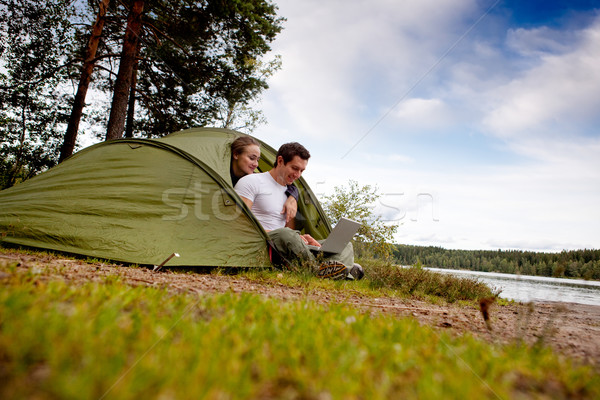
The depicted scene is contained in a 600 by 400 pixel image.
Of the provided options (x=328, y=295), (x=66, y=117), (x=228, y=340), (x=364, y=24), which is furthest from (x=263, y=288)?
(x=66, y=117)

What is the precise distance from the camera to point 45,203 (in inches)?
172

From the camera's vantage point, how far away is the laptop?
451 centimetres

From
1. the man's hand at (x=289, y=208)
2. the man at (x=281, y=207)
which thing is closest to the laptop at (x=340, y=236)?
the man at (x=281, y=207)

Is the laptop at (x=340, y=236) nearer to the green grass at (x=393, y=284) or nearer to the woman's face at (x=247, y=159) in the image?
the green grass at (x=393, y=284)

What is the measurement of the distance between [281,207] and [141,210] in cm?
202

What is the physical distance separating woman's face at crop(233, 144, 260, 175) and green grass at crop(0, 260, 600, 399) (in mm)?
3716

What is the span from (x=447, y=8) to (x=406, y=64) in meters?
1.24

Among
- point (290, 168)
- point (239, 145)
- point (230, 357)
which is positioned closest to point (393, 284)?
point (290, 168)

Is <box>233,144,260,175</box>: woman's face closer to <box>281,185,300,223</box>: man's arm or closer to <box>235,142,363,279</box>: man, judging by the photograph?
<box>235,142,363,279</box>: man

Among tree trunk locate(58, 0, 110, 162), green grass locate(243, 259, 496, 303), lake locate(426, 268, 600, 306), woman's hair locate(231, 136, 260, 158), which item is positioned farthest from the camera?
tree trunk locate(58, 0, 110, 162)

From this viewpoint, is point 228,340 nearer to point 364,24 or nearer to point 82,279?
point 82,279

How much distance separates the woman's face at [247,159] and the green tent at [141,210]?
0.51m

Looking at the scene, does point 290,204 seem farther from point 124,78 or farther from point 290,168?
point 124,78

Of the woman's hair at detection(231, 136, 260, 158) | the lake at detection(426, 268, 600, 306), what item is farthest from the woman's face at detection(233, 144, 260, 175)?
the lake at detection(426, 268, 600, 306)
